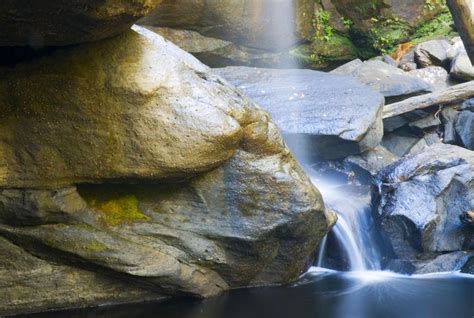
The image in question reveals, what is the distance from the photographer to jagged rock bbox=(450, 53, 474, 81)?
10914 mm

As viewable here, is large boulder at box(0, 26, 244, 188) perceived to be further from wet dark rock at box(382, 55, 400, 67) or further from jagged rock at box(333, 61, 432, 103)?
wet dark rock at box(382, 55, 400, 67)

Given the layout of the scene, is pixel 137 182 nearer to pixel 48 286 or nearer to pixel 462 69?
pixel 48 286

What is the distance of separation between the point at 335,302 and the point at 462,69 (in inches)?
245

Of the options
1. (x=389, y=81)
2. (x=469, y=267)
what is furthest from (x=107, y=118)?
(x=389, y=81)

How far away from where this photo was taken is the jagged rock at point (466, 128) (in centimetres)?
953

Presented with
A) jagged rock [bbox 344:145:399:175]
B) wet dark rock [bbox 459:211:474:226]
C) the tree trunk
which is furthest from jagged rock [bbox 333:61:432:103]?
the tree trunk

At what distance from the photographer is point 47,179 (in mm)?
5297

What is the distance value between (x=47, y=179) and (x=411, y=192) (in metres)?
4.03

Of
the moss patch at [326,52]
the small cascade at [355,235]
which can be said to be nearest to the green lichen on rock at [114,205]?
the small cascade at [355,235]

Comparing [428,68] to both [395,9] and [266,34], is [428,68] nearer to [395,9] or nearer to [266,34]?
[395,9]

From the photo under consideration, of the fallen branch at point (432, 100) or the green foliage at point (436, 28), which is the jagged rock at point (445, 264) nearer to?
the fallen branch at point (432, 100)

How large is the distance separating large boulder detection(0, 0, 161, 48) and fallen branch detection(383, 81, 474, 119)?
20.2 ft

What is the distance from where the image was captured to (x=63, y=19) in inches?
161

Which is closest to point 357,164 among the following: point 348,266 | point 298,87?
point 298,87
